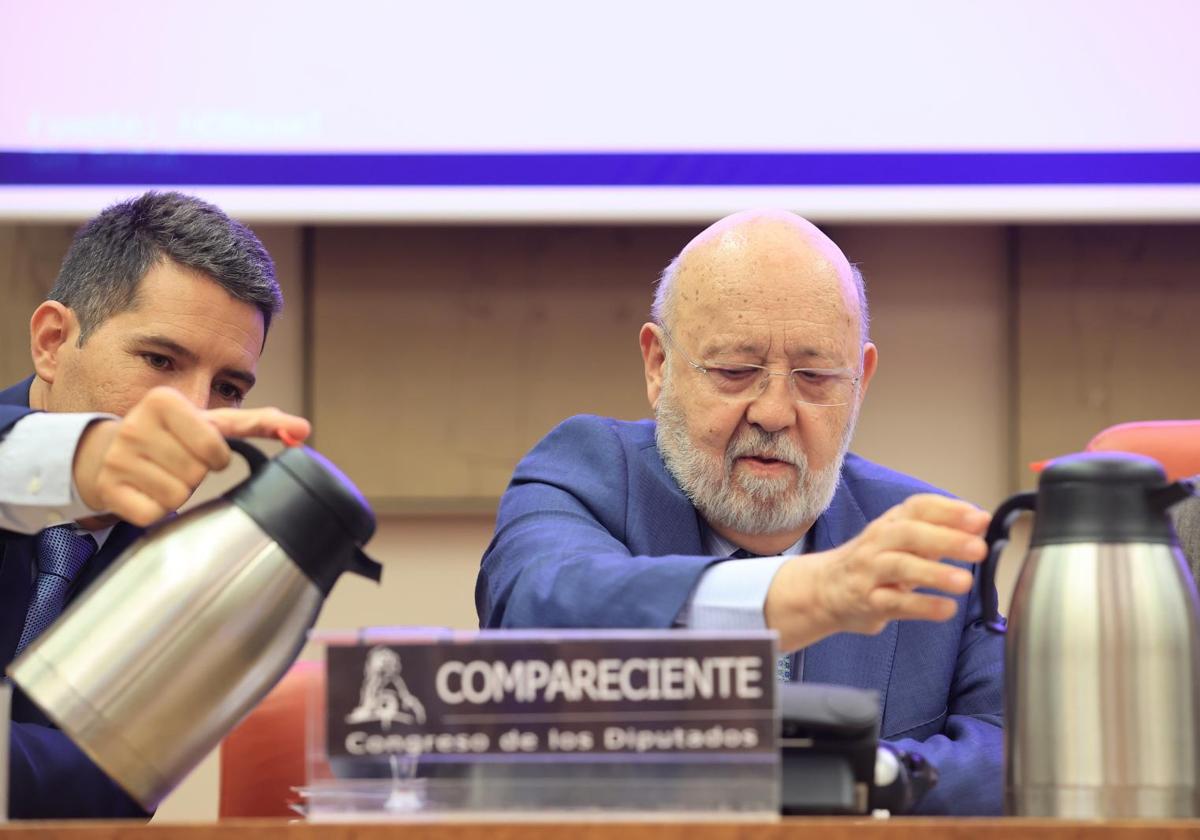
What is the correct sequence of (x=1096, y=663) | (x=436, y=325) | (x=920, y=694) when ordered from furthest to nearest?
1. (x=436, y=325)
2. (x=920, y=694)
3. (x=1096, y=663)

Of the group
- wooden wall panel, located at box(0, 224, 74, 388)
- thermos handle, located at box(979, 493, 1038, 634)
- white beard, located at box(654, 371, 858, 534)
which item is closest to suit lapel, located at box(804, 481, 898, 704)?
white beard, located at box(654, 371, 858, 534)

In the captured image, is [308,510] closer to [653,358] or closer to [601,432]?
[601,432]

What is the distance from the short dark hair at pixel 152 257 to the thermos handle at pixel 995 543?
1005 millimetres

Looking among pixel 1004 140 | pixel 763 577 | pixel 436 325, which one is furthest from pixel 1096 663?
pixel 436 325

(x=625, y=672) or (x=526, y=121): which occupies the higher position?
(x=526, y=121)

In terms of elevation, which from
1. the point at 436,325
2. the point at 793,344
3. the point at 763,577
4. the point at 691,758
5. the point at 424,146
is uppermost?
the point at 424,146

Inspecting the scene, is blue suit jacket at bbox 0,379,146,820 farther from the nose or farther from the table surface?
the nose

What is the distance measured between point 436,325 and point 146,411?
5.68 feet

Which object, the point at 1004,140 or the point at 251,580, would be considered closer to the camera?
the point at 251,580

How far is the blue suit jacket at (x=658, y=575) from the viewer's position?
4.21ft

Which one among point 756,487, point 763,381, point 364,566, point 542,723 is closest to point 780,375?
point 763,381

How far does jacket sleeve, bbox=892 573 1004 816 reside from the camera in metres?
1.30

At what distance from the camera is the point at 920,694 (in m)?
1.59

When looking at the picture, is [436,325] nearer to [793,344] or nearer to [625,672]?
[793,344]
